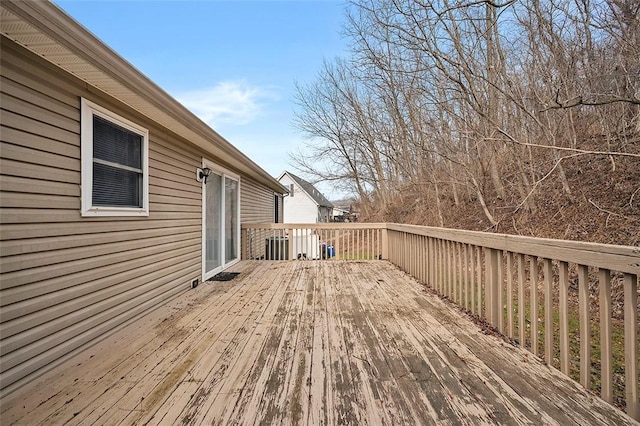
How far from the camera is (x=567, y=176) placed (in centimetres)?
606

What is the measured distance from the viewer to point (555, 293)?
14.6 feet

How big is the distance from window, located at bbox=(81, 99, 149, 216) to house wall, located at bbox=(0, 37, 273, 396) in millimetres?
73

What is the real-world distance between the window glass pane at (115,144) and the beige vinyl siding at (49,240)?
0.17m

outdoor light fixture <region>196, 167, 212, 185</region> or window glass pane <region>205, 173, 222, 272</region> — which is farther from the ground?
outdoor light fixture <region>196, 167, 212, 185</region>

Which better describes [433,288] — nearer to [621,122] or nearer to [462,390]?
[462,390]

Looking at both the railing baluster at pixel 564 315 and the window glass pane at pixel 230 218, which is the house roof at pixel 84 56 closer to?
the window glass pane at pixel 230 218

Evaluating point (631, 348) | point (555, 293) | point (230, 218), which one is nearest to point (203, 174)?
point (230, 218)

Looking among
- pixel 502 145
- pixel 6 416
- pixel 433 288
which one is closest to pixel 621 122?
A: pixel 502 145

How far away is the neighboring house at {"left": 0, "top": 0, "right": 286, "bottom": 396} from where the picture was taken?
5.75 ft

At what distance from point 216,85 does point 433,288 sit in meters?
8.88

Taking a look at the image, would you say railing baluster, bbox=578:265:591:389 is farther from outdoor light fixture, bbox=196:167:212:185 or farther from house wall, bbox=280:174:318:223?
house wall, bbox=280:174:318:223

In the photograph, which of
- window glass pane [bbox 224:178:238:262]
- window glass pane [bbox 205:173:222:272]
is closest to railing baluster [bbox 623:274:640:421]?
window glass pane [bbox 205:173:222:272]

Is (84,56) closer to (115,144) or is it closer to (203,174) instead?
(115,144)

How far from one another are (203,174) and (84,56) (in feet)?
8.94
